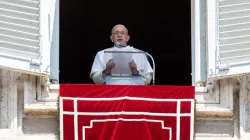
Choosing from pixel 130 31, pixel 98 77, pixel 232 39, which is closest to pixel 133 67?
pixel 98 77

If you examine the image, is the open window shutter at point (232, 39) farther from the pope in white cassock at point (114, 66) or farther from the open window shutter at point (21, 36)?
the open window shutter at point (21, 36)

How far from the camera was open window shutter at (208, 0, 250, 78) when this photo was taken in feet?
34.0

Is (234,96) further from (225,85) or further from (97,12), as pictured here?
(97,12)

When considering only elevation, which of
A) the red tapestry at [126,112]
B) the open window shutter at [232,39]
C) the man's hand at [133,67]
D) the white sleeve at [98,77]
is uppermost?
the open window shutter at [232,39]

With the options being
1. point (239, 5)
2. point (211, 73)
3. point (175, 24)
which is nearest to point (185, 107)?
point (211, 73)

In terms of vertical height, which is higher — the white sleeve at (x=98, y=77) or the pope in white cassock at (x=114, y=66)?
the pope in white cassock at (x=114, y=66)

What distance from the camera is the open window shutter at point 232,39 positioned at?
10359 millimetres

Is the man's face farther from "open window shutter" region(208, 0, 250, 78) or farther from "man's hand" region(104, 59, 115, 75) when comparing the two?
"open window shutter" region(208, 0, 250, 78)

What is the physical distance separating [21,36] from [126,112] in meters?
1.11

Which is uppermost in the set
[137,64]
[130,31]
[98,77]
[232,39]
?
[130,31]

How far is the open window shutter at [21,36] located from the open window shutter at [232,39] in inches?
59.2

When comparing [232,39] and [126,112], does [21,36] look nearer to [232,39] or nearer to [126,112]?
[126,112]

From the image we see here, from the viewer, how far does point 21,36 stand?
411 inches

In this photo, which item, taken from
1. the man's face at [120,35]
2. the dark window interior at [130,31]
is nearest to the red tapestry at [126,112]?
the man's face at [120,35]
